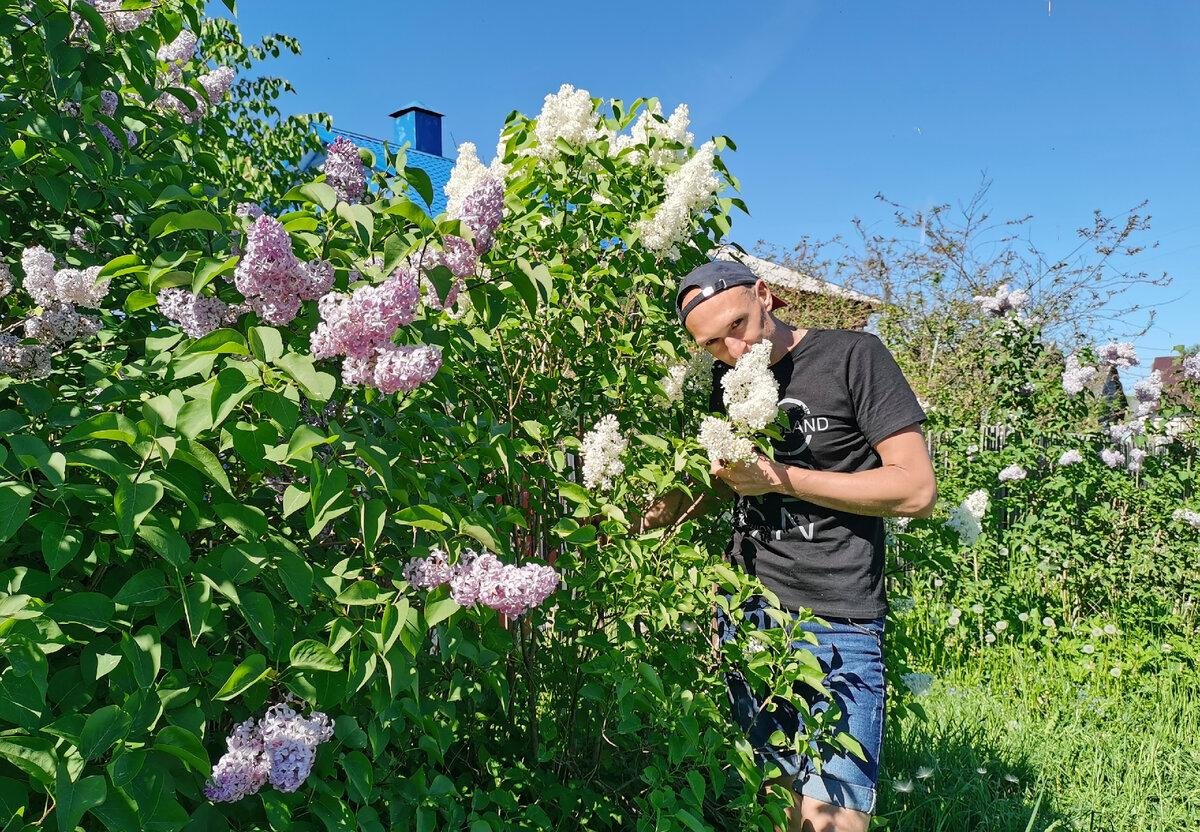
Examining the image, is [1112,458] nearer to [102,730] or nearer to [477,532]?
[477,532]

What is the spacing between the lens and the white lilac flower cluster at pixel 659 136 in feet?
7.55

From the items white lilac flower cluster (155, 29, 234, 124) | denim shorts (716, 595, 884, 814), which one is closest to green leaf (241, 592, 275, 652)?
denim shorts (716, 595, 884, 814)

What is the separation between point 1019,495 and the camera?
549 cm

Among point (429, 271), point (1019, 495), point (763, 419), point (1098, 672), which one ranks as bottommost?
point (1098, 672)

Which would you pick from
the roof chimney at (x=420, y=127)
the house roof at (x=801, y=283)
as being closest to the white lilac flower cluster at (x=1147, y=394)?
the house roof at (x=801, y=283)

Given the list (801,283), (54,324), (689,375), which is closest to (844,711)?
(689,375)

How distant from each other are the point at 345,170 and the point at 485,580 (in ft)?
2.66

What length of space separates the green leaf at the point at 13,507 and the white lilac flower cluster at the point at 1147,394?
6.65 meters

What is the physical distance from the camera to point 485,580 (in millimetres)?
1255

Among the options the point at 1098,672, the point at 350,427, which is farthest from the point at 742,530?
the point at 1098,672

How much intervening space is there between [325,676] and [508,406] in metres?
1.18

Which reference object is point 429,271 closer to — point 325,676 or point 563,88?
point 325,676

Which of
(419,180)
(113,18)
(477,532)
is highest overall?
Result: (113,18)

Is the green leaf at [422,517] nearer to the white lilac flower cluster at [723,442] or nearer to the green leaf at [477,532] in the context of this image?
the green leaf at [477,532]
